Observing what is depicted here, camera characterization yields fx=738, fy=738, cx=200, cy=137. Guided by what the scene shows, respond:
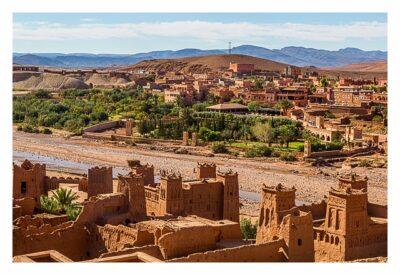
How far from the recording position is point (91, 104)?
88938 millimetres

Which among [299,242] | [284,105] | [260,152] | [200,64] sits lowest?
[299,242]

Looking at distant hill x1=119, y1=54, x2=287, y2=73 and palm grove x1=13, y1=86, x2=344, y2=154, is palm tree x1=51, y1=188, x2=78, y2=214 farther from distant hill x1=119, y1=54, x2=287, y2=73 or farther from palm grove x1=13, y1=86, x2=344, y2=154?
distant hill x1=119, y1=54, x2=287, y2=73

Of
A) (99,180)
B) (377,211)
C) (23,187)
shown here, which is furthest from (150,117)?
(377,211)

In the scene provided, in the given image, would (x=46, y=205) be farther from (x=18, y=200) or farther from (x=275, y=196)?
(x=275, y=196)

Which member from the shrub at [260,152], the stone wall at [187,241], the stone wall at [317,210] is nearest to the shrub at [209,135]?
the shrub at [260,152]

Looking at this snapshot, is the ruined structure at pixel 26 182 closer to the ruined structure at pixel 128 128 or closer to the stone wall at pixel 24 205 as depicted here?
the stone wall at pixel 24 205

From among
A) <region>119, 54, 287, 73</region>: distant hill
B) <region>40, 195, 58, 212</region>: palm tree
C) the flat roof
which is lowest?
<region>40, 195, 58, 212</region>: palm tree

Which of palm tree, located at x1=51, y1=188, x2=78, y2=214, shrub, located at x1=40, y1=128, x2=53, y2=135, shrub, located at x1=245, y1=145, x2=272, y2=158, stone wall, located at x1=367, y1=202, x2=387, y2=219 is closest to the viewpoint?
stone wall, located at x1=367, y1=202, x2=387, y2=219

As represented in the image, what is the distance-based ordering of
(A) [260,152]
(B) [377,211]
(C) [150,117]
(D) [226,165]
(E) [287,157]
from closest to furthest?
(B) [377,211] < (D) [226,165] < (E) [287,157] < (A) [260,152] < (C) [150,117]

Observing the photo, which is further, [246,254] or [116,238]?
[116,238]

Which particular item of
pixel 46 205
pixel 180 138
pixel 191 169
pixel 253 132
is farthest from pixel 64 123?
pixel 46 205

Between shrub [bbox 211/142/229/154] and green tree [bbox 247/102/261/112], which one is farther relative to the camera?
green tree [bbox 247/102/261/112]

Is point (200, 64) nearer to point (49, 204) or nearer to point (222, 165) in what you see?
point (222, 165)

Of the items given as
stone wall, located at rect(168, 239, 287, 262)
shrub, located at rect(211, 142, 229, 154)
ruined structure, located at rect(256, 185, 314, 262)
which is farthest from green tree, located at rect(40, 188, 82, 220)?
shrub, located at rect(211, 142, 229, 154)
